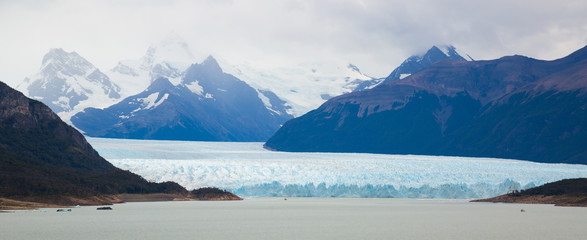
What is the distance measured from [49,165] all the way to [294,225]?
50.8 metres

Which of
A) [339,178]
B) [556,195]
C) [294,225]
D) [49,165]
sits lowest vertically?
[294,225]

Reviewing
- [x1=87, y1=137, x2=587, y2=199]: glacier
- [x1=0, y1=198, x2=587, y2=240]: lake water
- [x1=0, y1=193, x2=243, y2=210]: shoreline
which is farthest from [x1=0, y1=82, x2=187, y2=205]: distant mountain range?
[x1=0, y1=198, x2=587, y2=240]: lake water

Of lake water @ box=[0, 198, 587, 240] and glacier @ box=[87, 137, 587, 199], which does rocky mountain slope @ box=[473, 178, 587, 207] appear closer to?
glacier @ box=[87, 137, 587, 199]

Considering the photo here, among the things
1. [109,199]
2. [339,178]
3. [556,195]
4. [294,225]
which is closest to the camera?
[294,225]

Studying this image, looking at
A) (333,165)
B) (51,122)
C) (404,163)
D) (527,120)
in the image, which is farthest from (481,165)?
(527,120)

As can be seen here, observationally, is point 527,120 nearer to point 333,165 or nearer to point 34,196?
point 333,165

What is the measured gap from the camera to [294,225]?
56.0 m

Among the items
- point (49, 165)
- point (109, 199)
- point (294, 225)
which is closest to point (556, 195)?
point (294, 225)

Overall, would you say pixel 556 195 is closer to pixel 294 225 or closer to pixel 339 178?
pixel 339 178

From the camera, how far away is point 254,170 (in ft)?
346

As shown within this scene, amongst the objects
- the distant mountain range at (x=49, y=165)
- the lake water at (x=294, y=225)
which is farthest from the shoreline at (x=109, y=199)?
the lake water at (x=294, y=225)

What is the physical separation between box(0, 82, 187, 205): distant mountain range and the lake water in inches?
316

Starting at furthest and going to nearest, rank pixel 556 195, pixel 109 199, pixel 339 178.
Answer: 1. pixel 339 178
2. pixel 556 195
3. pixel 109 199

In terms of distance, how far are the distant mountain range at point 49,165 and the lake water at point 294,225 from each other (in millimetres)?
8018
